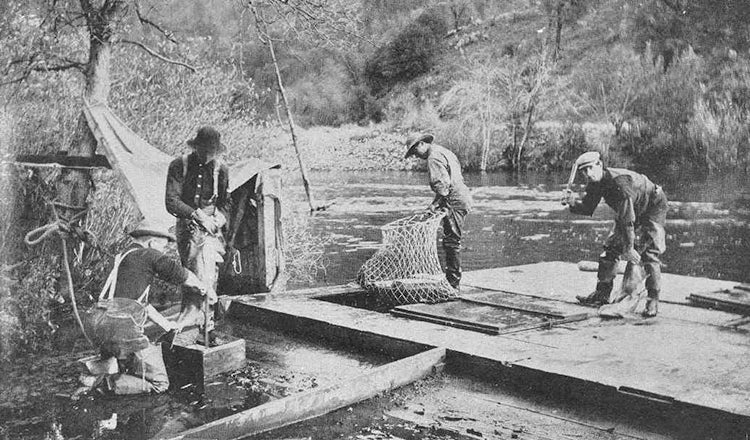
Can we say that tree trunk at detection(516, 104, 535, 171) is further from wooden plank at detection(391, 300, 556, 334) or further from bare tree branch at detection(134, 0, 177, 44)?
wooden plank at detection(391, 300, 556, 334)

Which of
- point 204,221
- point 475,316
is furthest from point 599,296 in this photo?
point 204,221

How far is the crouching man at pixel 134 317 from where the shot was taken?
4664 millimetres

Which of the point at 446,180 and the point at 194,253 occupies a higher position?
the point at 446,180

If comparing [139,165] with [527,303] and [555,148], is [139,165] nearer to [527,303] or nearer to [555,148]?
[527,303]

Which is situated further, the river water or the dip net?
the river water

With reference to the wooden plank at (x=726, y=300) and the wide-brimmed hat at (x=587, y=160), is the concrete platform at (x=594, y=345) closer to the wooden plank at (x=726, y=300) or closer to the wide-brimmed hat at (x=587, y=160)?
the wooden plank at (x=726, y=300)

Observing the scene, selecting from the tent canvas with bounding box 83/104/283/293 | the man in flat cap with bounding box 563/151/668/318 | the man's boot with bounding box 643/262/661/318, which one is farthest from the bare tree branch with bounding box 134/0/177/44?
the man's boot with bounding box 643/262/661/318

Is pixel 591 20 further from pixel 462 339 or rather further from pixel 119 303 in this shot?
pixel 119 303

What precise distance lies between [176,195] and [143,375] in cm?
141

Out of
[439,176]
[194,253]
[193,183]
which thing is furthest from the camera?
[439,176]

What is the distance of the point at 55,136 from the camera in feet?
28.9

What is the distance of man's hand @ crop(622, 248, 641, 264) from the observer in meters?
6.33

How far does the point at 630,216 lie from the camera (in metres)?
6.26

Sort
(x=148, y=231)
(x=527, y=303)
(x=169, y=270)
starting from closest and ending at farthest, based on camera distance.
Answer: (x=169, y=270), (x=148, y=231), (x=527, y=303)
